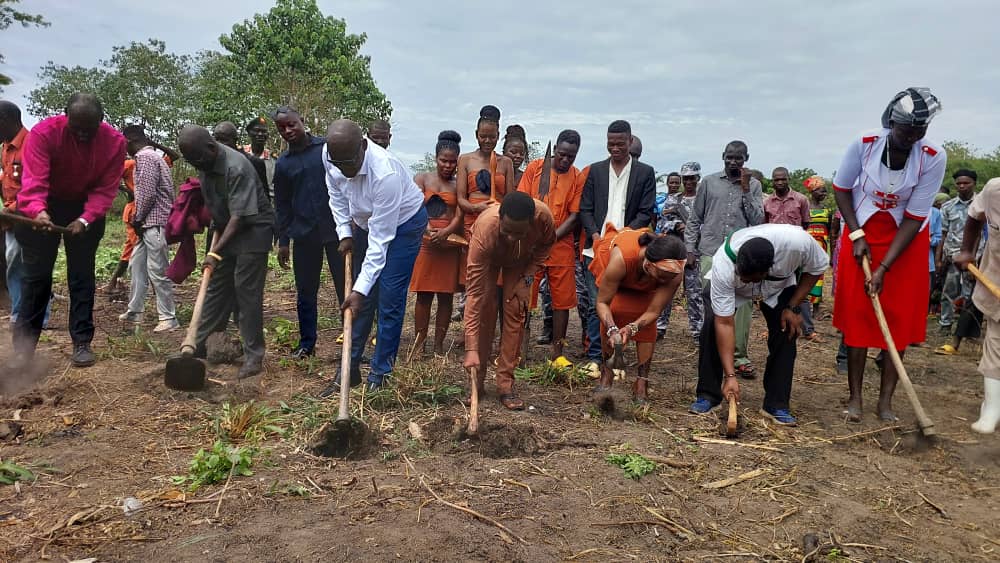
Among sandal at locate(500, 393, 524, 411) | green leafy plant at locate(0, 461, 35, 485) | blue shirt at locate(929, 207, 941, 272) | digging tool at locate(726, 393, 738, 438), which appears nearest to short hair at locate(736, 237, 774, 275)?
digging tool at locate(726, 393, 738, 438)

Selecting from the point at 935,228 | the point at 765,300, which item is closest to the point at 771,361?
the point at 765,300

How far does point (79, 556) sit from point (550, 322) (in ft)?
15.5

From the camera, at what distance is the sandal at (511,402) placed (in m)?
4.41

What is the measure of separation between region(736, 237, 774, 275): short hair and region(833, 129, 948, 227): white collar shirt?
3.32ft

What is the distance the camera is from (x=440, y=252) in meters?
5.61

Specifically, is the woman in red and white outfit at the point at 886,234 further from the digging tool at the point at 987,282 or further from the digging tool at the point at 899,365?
the digging tool at the point at 987,282

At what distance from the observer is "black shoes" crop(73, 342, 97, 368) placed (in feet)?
16.5

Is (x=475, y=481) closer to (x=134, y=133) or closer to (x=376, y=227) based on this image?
(x=376, y=227)

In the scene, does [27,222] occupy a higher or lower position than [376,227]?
lower

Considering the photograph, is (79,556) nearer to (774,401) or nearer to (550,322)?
(774,401)

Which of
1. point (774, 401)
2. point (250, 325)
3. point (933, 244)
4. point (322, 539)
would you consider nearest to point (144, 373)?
point (250, 325)

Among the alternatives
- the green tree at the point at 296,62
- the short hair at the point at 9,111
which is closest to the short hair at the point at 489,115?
the short hair at the point at 9,111

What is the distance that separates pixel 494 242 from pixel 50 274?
11.4 feet

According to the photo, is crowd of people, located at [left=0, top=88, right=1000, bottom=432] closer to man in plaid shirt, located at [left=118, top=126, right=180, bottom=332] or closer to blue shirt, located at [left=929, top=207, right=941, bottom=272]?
man in plaid shirt, located at [left=118, top=126, right=180, bottom=332]
